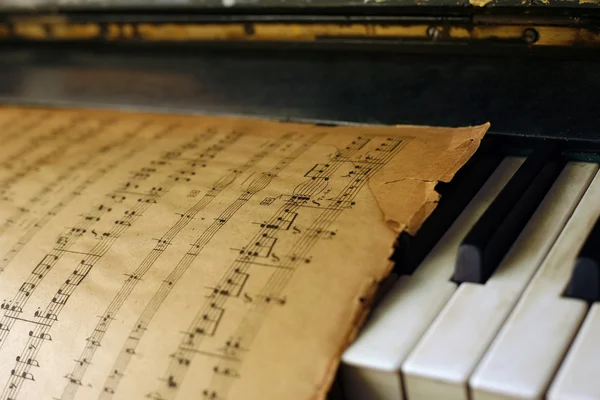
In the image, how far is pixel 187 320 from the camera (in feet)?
2.84

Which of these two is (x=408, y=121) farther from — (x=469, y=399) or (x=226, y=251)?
(x=469, y=399)

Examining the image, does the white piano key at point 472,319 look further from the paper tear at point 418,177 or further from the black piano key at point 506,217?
the paper tear at point 418,177

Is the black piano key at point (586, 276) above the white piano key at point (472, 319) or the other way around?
above

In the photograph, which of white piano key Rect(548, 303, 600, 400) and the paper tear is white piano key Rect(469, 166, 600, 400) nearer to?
white piano key Rect(548, 303, 600, 400)

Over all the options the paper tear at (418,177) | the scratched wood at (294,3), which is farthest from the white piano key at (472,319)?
the scratched wood at (294,3)

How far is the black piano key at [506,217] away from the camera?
850 millimetres

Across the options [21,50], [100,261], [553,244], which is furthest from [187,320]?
[21,50]

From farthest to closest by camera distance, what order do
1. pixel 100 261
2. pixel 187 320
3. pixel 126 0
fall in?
1. pixel 126 0
2. pixel 100 261
3. pixel 187 320

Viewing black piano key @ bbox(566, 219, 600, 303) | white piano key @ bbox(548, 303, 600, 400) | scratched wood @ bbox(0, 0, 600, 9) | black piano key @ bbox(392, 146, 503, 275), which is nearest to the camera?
white piano key @ bbox(548, 303, 600, 400)

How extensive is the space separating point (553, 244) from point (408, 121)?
388mm

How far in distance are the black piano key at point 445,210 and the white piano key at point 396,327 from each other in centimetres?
1

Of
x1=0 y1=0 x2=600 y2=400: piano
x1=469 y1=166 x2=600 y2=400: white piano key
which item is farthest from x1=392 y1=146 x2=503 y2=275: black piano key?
x1=469 y1=166 x2=600 y2=400: white piano key

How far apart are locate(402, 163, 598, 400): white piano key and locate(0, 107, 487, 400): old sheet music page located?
0.09m

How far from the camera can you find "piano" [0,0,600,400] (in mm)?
758
